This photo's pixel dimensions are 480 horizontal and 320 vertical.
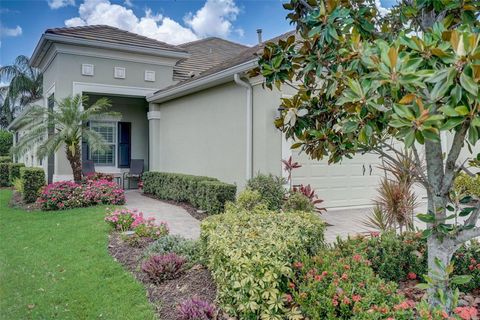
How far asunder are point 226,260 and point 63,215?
673cm

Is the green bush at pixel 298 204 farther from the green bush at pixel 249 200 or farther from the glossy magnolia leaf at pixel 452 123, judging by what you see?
the glossy magnolia leaf at pixel 452 123

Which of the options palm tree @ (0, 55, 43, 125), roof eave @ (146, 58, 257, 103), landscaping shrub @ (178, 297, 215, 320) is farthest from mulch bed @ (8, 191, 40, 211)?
palm tree @ (0, 55, 43, 125)

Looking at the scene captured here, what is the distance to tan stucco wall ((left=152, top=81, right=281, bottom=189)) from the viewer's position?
806cm

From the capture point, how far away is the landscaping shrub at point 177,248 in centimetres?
489

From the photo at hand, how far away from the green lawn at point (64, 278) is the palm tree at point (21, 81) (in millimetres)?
22881

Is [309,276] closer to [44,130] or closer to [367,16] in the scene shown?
[367,16]

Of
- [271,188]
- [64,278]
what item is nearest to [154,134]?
[271,188]

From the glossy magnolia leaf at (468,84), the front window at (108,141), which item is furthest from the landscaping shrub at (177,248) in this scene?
the front window at (108,141)

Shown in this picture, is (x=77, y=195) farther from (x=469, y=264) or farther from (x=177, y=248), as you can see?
(x=469, y=264)

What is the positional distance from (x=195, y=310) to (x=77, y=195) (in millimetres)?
7867

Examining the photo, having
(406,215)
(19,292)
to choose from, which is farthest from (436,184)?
(19,292)

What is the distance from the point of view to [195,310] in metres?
3.27

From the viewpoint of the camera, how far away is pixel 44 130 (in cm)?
1105

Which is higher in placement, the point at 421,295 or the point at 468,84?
the point at 468,84
